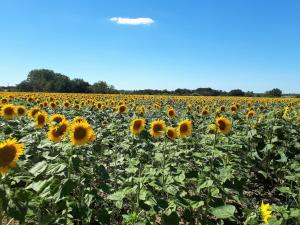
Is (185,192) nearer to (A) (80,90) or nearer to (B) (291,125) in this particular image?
(B) (291,125)

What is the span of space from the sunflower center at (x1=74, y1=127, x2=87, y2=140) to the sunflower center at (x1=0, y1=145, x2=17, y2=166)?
98cm

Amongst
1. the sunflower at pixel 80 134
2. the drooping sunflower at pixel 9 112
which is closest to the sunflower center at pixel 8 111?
the drooping sunflower at pixel 9 112

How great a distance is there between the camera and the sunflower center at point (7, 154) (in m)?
2.67

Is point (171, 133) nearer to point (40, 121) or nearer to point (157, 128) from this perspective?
point (157, 128)

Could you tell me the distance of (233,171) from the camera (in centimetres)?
484

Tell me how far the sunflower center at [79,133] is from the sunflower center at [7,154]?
98cm

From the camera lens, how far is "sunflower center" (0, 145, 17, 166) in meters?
2.67

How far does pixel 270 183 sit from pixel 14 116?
15.0 ft

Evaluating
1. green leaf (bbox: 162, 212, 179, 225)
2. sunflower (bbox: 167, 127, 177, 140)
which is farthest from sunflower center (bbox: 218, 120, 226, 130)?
green leaf (bbox: 162, 212, 179, 225)

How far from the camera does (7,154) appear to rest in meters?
2.72

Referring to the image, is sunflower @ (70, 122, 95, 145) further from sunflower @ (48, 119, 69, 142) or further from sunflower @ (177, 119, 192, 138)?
sunflower @ (177, 119, 192, 138)

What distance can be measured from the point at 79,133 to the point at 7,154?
1.09 metres

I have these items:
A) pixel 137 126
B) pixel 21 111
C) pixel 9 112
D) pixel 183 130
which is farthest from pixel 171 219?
pixel 21 111

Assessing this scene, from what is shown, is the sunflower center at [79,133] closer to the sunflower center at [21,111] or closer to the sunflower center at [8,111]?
the sunflower center at [8,111]
